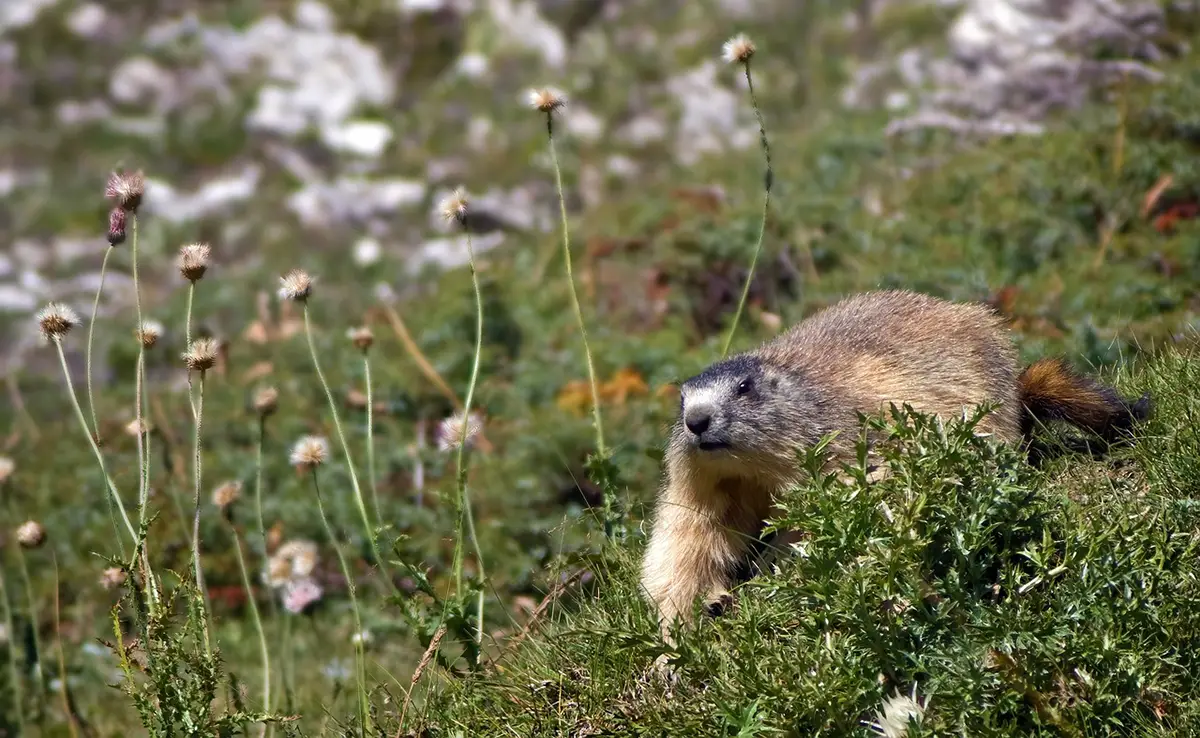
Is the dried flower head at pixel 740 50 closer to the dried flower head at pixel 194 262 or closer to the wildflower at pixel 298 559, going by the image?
the dried flower head at pixel 194 262

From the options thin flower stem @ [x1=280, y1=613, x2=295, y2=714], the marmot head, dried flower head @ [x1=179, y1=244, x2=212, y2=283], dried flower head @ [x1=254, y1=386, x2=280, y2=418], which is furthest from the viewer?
thin flower stem @ [x1=280, y1=613, x2=295, y2=714]

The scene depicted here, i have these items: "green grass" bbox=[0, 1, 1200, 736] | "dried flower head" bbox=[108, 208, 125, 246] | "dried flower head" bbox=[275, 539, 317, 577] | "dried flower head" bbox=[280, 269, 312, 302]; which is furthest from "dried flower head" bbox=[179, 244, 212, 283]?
"dried flower head" bbox=[275, 539, 317, 577]

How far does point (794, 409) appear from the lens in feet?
15.1

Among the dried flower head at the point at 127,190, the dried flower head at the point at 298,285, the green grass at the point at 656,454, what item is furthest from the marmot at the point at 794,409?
the dried flower head at the point at 127,190

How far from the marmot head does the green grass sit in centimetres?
51

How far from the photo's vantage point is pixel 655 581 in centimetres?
458

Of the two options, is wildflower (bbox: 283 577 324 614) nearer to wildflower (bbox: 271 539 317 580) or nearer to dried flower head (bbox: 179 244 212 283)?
wildflower (bbox: 271 539 317 580)

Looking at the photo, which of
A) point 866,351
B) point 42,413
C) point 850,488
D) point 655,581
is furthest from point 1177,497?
point 42,413

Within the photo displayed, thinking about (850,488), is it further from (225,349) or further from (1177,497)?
(225,349)

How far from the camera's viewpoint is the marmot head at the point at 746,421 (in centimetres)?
450

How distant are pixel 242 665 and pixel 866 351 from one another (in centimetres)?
342

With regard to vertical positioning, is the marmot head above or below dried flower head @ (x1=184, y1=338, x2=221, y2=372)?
below

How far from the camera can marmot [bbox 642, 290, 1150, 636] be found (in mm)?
4523

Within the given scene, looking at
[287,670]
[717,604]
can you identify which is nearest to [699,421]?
[717,604]
